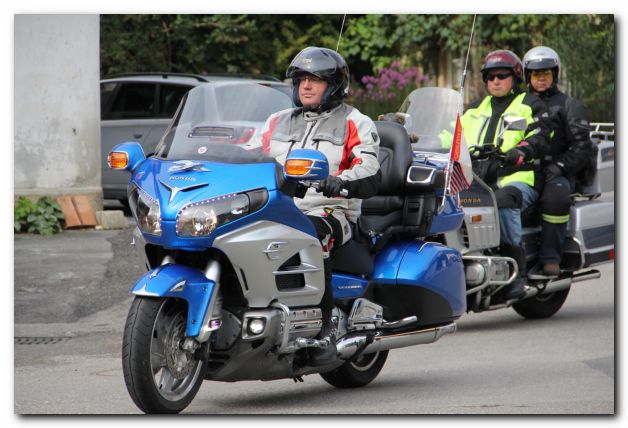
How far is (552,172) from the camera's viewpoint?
10344 mm

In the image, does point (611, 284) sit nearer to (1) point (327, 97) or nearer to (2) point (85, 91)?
(2) point (85, 91)

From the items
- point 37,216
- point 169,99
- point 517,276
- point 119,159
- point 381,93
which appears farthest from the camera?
point 169,99

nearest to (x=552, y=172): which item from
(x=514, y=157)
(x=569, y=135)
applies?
(x=569, y=135)

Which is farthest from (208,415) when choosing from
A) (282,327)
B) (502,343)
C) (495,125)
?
(495,125)

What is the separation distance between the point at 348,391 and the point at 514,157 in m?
2.89

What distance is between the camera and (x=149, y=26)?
11.5m

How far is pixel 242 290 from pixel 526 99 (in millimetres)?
4380

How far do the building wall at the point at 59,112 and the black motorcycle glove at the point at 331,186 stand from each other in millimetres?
3731

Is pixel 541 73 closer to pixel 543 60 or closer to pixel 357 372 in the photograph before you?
pixel 543 60

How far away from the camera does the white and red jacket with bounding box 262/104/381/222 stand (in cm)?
691

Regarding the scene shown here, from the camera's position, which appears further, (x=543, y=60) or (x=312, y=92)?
(x=543, y=60)

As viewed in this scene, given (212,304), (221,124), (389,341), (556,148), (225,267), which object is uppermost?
(221,124)

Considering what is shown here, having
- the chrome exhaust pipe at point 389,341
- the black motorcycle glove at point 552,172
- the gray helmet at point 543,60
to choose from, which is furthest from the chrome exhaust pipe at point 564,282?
the chrome exhaust pipe at point 389,341

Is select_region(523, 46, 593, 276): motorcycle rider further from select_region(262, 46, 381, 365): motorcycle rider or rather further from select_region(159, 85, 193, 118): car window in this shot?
select_region(159, 85, 193, 118): car window
